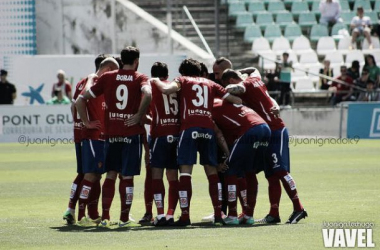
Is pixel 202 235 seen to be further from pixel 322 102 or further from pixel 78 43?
pixel 78 43

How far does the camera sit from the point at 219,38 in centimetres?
3672

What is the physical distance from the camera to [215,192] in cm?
1285

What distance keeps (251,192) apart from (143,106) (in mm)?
1906

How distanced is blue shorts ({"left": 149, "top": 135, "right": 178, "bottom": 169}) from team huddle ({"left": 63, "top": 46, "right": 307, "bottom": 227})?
13mm

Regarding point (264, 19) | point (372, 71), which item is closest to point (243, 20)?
point (264, 19)

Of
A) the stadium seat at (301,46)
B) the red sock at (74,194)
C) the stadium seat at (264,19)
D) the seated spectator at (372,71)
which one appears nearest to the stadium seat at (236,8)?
the stadium seat at (264,19)

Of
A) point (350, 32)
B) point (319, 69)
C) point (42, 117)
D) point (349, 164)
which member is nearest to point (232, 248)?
point (349, 164)

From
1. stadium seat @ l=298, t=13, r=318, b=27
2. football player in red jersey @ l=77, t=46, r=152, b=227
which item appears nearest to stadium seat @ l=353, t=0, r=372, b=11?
stadium seat @ l=298, t=13, r=318, b=27

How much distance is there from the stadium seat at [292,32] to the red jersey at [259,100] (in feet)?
80.1

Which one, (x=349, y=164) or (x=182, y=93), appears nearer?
(x=182, y=93)

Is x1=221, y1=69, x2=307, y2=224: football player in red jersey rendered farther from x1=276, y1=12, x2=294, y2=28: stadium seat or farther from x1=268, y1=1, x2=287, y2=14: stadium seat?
x1=268, y1=1, x2=287, y2=14: stadium seat

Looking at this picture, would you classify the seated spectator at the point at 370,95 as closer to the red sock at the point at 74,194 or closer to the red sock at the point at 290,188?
the red sock at the point at 290,188

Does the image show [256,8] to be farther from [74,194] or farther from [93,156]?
[93,156]

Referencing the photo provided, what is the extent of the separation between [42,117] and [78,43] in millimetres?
6710
